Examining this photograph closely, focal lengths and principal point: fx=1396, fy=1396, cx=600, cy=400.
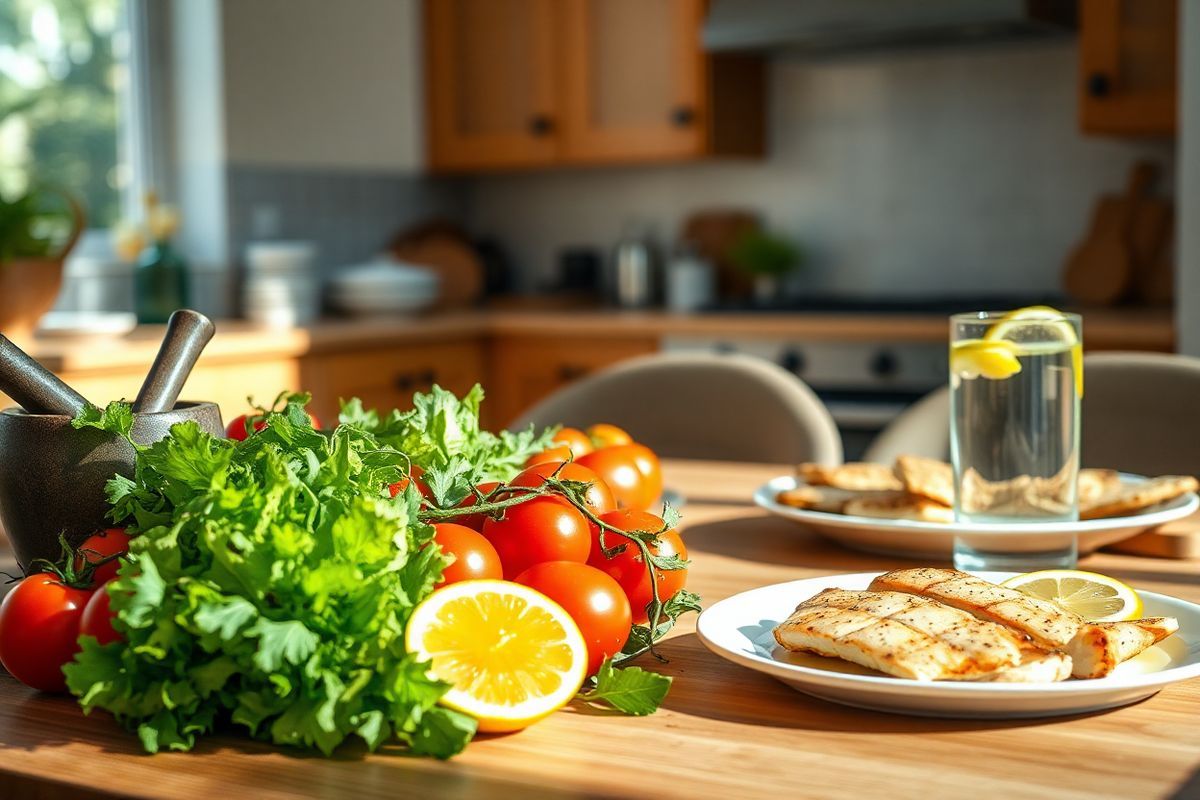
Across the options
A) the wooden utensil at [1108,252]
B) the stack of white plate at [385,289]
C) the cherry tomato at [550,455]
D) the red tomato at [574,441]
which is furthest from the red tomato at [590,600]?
the stack of white plate at [385,289]

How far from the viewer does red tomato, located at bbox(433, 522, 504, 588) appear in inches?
30.0

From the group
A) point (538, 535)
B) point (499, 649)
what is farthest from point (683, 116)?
point (499, 649)

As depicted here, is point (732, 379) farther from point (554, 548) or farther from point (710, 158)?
point (710, 158)

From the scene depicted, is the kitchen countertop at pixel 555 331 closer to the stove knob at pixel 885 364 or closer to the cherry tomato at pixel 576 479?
the stove knob at pixel 885 364

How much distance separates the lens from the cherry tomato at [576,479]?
0.86m

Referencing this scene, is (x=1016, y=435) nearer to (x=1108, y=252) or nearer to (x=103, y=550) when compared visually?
(x=103, y=550)

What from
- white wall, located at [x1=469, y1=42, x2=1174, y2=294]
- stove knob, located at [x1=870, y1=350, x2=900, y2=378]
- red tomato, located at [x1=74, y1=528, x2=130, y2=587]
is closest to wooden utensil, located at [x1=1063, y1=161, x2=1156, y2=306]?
white wall, located at [x1=469, y1=42, x2=1174, y2=294]

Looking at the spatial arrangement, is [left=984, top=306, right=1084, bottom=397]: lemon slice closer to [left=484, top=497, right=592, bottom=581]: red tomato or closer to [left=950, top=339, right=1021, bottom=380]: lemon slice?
[left=950, top=339, right=1021, bottom=380]: lemon slice

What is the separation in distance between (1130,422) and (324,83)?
307 cm

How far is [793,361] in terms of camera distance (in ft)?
11.4

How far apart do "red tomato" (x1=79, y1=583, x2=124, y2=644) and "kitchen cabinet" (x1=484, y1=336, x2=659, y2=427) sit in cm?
298

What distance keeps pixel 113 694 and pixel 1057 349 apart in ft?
2.30

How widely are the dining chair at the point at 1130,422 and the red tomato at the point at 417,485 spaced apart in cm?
93

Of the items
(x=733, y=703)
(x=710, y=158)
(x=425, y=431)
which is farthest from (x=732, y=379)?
(x=710, y=158)
